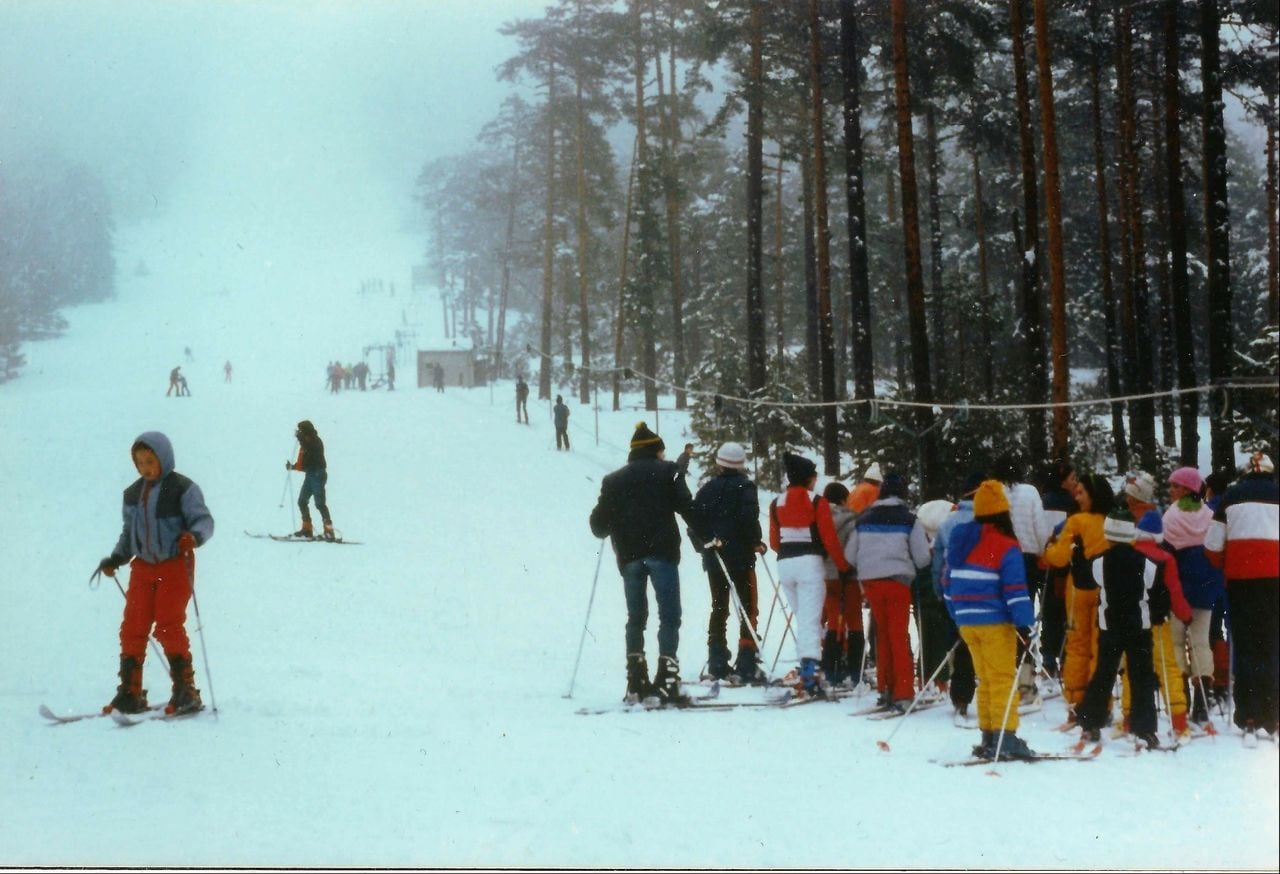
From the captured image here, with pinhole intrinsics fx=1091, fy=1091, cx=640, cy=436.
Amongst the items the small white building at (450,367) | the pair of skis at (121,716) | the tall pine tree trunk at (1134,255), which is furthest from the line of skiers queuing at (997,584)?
the small white building at (450,367)

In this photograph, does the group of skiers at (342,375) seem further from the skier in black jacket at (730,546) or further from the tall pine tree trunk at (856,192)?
the skier in black jacket at (730,546)

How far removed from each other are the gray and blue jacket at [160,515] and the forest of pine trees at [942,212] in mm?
6438

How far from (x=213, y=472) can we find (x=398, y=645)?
12.4m

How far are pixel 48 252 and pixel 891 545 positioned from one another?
5171 centimetres

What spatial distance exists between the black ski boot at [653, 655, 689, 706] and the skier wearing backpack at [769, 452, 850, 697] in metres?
0.93

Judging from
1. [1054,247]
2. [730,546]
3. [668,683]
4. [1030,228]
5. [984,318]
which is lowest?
[668,683]

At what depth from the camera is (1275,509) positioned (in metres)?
6.26

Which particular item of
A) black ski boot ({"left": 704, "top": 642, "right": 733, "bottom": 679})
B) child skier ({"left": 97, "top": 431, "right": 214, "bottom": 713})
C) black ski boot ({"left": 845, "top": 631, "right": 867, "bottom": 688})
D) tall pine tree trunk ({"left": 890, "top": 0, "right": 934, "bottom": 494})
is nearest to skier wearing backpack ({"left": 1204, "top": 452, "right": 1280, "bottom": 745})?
black ski boot ({"left": 845, "top": 631, "right": 867, "bottom": 688})

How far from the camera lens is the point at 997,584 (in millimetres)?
6387

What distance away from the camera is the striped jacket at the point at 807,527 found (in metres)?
8.20

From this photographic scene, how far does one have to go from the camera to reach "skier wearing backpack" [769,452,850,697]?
8102mm

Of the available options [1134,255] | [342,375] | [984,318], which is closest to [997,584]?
[1134,255]

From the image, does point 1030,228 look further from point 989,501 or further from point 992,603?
point 992,603

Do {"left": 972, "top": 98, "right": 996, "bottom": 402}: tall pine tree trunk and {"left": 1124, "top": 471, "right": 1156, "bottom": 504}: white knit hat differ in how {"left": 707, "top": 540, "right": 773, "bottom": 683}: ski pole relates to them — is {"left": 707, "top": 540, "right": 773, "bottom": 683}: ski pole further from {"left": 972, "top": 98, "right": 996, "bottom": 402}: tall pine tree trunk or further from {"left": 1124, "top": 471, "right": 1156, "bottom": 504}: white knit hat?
{"left": 972, "top": 98, "right": 996, "bottom": 402}: tall pine tree trunk
